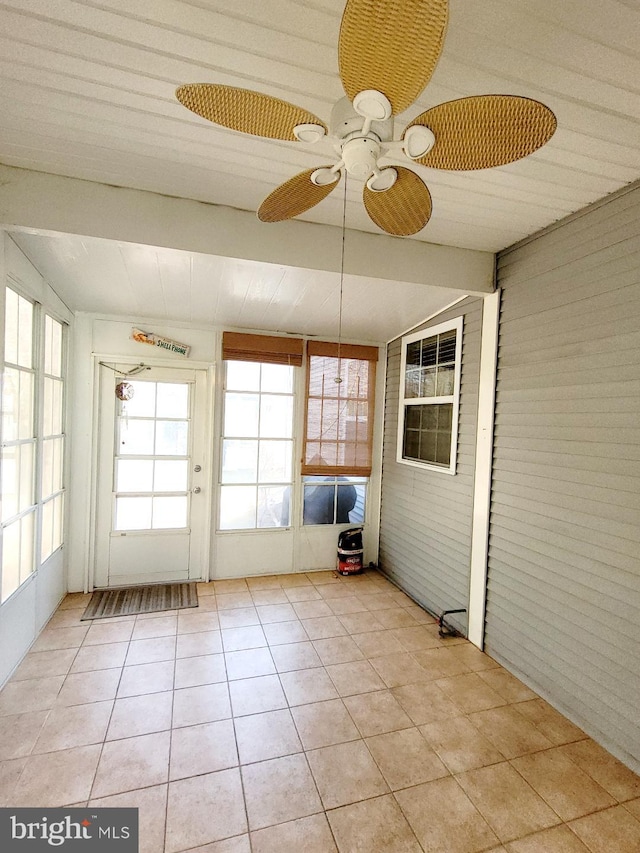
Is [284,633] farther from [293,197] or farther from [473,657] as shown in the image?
[293,197]

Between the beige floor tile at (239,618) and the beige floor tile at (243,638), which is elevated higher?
the beige floor tile at (243,638)

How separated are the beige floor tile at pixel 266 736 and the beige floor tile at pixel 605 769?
4.39ft

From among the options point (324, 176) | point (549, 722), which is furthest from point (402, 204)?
point (549, 722)

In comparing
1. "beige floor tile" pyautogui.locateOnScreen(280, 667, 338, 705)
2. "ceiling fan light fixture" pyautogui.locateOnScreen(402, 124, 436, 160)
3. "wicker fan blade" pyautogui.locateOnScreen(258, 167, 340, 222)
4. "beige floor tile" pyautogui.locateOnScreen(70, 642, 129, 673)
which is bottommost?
"beige floor tile" pyautogui.locateOnScreen(70, 642, 129, 673)

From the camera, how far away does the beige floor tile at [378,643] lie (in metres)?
2.75

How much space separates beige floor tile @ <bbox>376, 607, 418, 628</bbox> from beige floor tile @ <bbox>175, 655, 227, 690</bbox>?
50.4 inches

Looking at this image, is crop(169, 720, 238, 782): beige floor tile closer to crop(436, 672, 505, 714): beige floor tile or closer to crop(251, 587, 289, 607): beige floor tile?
crop(436, 672, 505, 714): beige floor tile

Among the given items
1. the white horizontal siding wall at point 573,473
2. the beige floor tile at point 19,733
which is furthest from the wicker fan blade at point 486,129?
the beige floor tile at point 19,733

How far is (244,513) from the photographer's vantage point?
4.04m

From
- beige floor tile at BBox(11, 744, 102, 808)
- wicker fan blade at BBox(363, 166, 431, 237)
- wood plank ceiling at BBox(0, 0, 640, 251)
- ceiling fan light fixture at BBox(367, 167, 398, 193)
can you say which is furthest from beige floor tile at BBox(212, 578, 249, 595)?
ceiling fan light fixture at BBox(367, 167, 398, 193)

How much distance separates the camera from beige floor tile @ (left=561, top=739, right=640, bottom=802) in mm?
1756

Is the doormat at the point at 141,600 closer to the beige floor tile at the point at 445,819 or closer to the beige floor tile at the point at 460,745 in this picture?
the beige floor tile at the point at 460,745

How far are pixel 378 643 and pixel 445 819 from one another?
1266 millimetres

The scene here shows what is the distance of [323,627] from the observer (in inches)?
121
